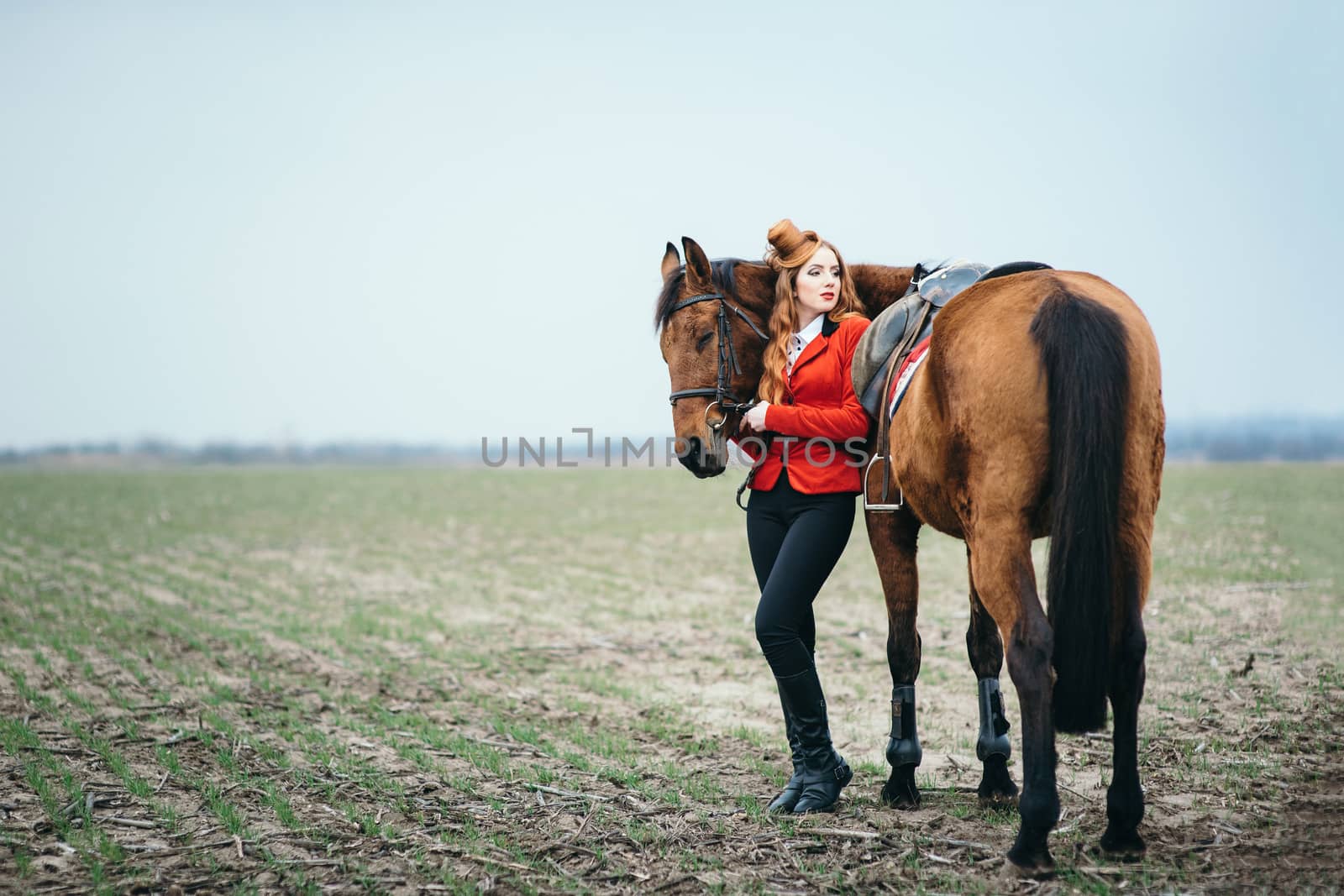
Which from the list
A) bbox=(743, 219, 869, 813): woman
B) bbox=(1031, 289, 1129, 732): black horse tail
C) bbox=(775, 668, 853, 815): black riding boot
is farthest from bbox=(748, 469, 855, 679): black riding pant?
bbox=(1031, 289, 1129, 732): black horse tail

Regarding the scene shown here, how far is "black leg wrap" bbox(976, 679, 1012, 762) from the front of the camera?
4.61 m

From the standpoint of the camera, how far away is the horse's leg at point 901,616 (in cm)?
456

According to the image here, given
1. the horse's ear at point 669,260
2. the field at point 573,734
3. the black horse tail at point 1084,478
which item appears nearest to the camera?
the black horse tail at point 1084,478

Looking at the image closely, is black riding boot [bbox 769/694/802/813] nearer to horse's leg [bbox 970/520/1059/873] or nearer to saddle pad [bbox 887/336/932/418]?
horse's leg [bbox 970/520/1059/873]

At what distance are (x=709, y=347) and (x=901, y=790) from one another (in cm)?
231

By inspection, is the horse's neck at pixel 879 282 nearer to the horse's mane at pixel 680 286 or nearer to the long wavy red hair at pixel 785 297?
the long wavy red hair at pixel 785 297

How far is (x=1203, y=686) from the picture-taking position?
7016mm

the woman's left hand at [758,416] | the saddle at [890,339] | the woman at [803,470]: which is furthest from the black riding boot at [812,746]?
the woman's left hand at [758,416]

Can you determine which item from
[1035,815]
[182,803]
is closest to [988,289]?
[1035,815]

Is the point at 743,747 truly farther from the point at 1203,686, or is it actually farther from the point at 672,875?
the point at 1203,686

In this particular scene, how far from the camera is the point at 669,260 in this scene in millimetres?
4934

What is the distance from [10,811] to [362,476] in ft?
162

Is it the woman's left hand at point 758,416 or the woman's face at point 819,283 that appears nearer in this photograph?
the woman's left hand at point 758,416

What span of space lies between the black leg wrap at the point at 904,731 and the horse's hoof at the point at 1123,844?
3.09 feet
